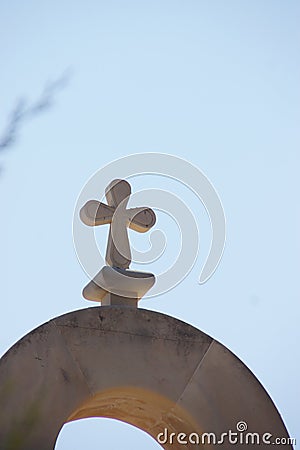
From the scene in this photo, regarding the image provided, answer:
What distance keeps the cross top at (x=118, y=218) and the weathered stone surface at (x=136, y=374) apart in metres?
0.55

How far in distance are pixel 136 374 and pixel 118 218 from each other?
4.06 feet

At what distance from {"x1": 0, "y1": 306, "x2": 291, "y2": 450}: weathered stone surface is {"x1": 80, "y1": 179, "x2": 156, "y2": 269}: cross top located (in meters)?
0.55

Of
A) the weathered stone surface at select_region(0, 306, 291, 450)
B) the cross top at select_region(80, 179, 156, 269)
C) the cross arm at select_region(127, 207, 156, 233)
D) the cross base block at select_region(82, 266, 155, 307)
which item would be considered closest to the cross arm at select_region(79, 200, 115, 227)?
the cross top at select_region(80, 179, 156, 269)

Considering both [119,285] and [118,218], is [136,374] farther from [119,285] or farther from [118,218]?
[118,218]

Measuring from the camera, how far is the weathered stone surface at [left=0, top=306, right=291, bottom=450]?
4.07 meters

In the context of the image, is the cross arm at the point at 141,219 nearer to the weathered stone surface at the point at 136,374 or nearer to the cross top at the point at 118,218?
the cross top at the point at 118,218

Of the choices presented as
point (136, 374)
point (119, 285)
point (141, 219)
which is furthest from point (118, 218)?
point (136, 374)

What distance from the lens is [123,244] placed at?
4.96 meters

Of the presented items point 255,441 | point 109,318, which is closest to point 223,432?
point 255,441

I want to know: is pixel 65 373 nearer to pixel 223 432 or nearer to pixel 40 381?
pixel 40 381

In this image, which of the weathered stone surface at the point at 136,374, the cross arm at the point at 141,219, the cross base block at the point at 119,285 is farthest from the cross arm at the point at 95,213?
the weathered stone surface at the point at 136,374

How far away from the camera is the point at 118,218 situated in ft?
16.5

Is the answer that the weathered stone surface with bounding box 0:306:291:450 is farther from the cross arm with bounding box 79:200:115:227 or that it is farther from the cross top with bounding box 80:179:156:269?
the cross arm with bounding box 79:200:115:227

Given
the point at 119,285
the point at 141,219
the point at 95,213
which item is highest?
the point at 141,219
